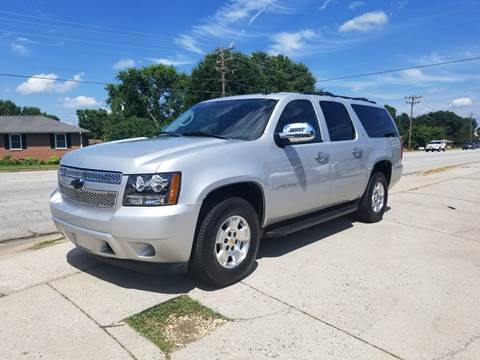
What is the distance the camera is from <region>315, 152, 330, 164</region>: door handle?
204 inches

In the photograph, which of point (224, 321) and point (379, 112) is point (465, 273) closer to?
point (224, 321)

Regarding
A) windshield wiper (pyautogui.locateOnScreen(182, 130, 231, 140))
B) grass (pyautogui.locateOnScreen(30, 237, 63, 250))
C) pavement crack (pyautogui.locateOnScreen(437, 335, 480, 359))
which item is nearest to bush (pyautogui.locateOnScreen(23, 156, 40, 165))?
grass (pyautogui.locateOnScreen(30, 237, 63, 250))

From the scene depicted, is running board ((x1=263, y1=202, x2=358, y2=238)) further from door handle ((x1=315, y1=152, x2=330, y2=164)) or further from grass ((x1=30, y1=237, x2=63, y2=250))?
grass ((x1=30, y1=237, x2=63, y2=250))

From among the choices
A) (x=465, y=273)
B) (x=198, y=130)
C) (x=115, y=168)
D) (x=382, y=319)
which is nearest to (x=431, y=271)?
(x=465, y=273)

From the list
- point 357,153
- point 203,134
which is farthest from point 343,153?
point 203,134

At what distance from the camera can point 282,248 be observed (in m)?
5.40

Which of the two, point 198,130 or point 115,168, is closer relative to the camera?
point 115,168

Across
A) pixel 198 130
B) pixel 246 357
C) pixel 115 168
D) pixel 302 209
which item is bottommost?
pixel 246 357

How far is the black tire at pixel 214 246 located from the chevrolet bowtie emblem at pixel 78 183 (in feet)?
3.84

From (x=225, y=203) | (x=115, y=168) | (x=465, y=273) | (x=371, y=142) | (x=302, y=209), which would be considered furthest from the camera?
(x=371, y=142)

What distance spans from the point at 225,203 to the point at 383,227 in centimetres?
362

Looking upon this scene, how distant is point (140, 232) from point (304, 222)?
2.28m

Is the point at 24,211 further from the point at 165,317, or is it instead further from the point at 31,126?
the point at 31,126

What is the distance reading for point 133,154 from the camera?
3820 mm
